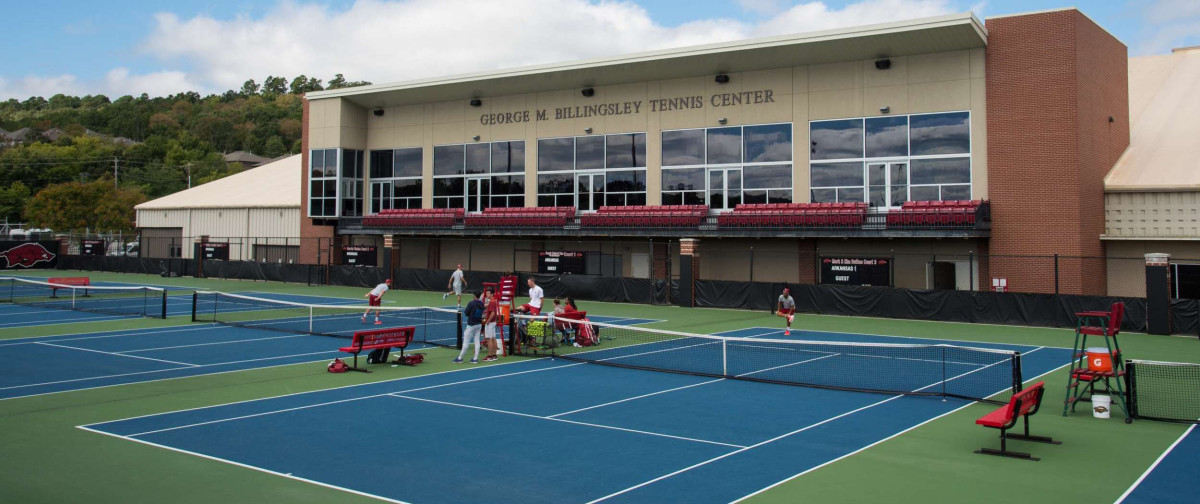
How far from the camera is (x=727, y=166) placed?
41062 millimetres

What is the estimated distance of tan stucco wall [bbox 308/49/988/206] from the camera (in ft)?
117

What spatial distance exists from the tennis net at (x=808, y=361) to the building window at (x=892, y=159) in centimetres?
1587

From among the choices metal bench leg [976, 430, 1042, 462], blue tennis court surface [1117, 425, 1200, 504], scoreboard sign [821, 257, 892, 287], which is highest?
scoreboard sign [821, 257, 892, 287]

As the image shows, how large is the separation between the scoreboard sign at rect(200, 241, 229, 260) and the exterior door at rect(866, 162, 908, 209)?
42607mm

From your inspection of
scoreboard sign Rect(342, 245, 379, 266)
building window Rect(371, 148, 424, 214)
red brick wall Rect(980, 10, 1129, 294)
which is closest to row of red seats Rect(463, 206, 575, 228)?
building window Rect(371, 148, 424, 214)

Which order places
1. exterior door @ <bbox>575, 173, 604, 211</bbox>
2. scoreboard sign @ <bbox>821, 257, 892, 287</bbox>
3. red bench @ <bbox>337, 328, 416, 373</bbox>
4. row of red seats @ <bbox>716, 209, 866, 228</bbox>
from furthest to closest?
1. exterior door @ <bbox>575, 173, 604, 211</bbox>
2. row of red seats @ <bbox>716, 209, 866, 228</bbox>
3. scoreboard sign @ <bbox>821, 257, 892, 287</bbox>
4. red bench @ <bbox>337, 328, 416, 373</bbox>

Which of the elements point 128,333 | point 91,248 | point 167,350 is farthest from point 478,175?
point 91,248

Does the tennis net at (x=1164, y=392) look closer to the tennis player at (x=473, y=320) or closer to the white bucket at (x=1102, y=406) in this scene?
the white bucket at (x=1102, y=406)

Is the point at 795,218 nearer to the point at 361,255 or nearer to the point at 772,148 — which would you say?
the point at 772,148

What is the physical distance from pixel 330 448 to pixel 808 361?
12258mm

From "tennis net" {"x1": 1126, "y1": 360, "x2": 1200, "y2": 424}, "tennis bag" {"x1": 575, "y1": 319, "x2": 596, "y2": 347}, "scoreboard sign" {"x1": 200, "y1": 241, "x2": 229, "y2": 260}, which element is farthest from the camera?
"scoreboard sign" {"x1": 200, "y1": 241, "x2": 229, "y2": 260}

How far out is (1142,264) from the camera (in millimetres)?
34250

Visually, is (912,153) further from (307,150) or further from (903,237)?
(307,150)

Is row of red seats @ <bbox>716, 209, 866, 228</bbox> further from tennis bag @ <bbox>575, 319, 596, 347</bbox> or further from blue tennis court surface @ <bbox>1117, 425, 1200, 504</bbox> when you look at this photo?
Result: blue tennis court surface @ <bbox>1117, 425, 1200, 504</bbox>
